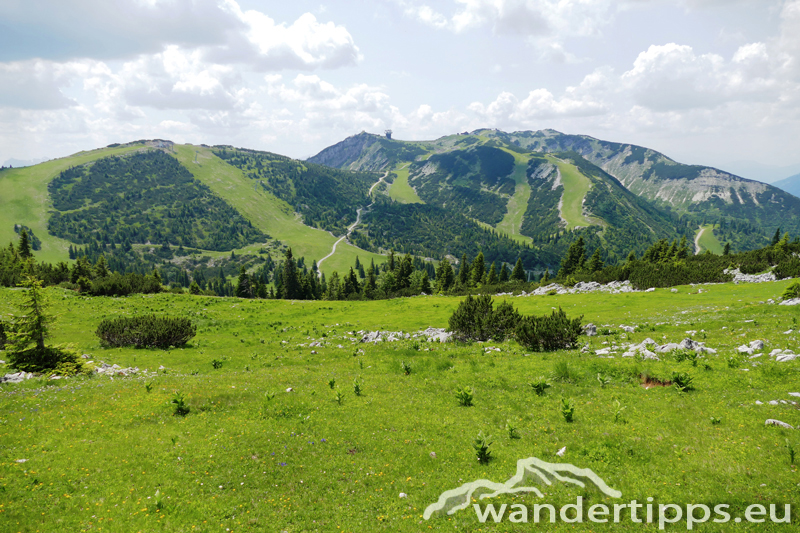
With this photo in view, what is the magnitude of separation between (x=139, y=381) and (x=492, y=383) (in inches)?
861

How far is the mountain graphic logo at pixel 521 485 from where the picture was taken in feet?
34.4

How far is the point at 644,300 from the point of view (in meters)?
46.1

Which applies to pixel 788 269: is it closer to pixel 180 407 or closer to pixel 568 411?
pixel 568 411

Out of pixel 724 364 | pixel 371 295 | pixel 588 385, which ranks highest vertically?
pixel 724 364

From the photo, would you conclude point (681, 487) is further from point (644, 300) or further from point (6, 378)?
point (644, 300)

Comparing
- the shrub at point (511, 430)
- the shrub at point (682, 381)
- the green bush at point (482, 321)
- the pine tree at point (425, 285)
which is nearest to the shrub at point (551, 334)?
the green bush at point (482, 321)

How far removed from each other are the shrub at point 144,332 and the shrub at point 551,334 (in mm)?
32977

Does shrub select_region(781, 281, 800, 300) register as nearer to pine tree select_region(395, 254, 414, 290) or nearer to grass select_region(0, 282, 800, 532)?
grass select_region(0, 282, 800, 532)

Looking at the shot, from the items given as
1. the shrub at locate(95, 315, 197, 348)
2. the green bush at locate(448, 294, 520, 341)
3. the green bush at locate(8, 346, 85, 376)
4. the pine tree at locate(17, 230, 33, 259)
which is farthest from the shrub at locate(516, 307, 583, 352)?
the pine tree at locate(17, 230, 33, 259)

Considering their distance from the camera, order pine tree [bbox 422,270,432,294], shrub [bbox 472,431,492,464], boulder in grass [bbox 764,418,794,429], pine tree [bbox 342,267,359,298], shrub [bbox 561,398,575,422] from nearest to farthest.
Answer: boulder in grass [bbox 764,418,794,429], shrub [bbox 472,431,492,464], shrub [bbox 561,398,575,422], pine tree [bbox 422,270,432,294], pine tree [bbox 342,267,359,298]

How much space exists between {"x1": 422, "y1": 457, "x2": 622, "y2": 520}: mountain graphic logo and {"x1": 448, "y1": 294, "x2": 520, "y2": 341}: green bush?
1949cm

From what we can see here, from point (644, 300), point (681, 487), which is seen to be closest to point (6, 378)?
point (681, 487)

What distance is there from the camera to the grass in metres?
9.90

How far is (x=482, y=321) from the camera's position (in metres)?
31.7
